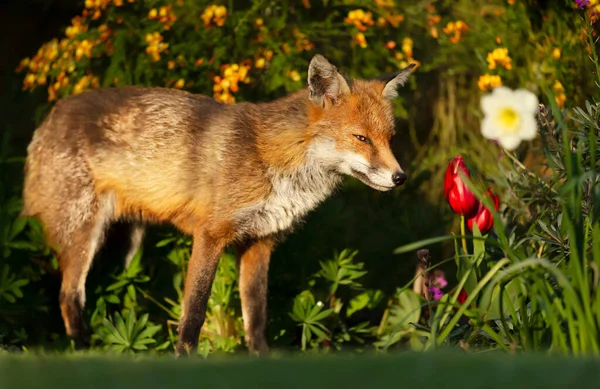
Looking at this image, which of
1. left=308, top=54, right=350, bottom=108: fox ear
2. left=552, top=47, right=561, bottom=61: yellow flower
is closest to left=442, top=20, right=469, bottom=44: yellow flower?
left=552, top=47, right=561, bottom=61: yellow flower

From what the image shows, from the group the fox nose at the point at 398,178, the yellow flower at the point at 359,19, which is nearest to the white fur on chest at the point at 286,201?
the fox nose at the point at 398,178

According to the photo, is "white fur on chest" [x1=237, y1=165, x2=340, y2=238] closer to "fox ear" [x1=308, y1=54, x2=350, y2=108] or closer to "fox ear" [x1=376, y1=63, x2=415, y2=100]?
"fox ear" [x1=308, y1=54, x2=350, y2=108]

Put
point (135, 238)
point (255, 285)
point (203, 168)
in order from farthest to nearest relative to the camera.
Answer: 1. point (135, 238)
2. point (255, 285)
3. point (203, 168)

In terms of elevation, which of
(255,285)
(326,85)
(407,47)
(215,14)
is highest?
(215,14)

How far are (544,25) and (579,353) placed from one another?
399 cm

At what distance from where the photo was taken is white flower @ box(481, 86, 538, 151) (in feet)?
10.3

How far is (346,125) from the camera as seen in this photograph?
16.1 feet

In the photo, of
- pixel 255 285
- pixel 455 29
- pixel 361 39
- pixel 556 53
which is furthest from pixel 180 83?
pixel 556 53

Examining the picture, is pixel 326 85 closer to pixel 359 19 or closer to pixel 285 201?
pixel 285 201

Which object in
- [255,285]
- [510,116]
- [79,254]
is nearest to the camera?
[510,116]

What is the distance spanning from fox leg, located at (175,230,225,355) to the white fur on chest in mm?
199

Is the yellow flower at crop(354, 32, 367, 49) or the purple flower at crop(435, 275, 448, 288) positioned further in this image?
the yellow flower at crop(354, 32, 367, 49)

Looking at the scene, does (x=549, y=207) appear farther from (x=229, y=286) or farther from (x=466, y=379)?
(x=466, y=379)

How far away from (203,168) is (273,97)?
1616 millimetres
